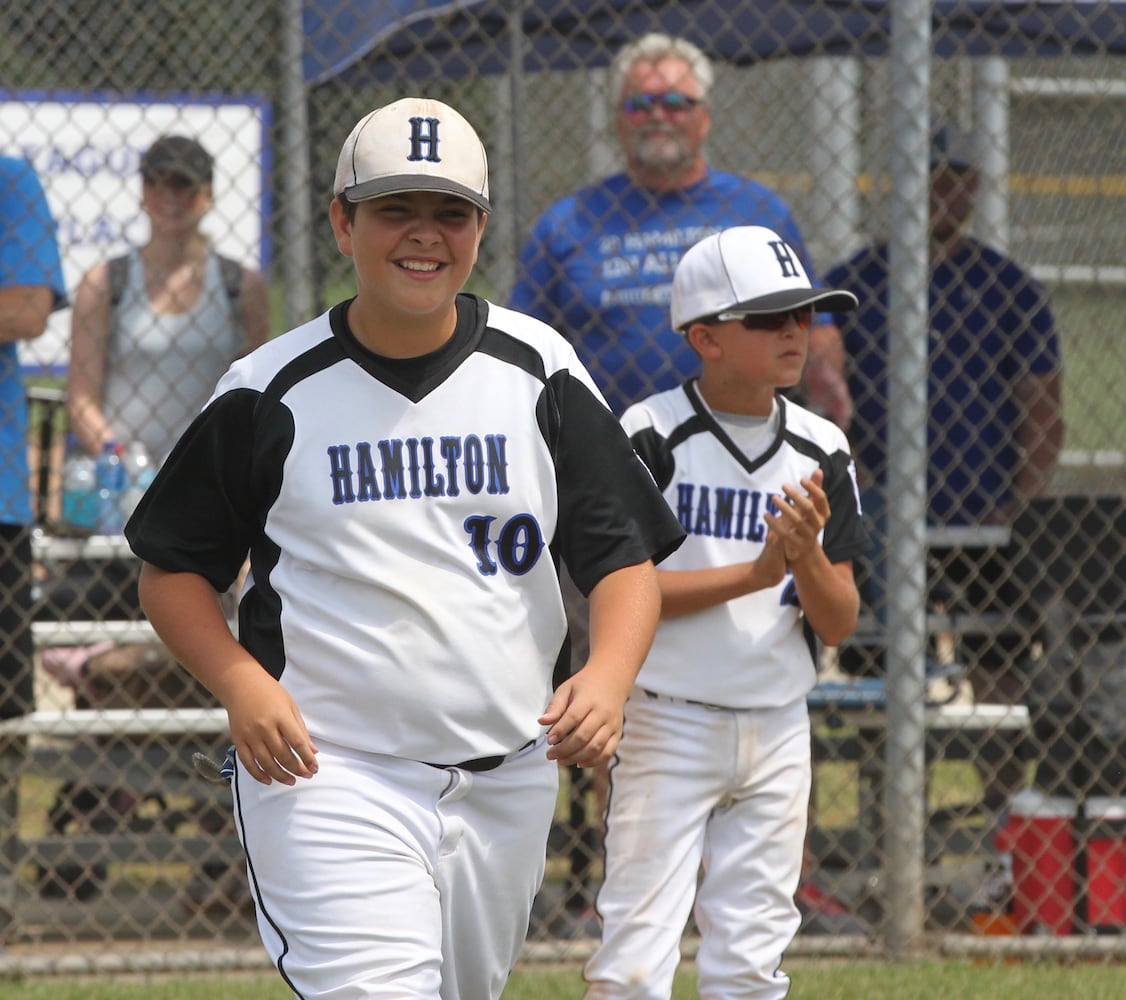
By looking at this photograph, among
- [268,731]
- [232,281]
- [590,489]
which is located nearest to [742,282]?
[590,489]

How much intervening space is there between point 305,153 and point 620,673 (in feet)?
9.07

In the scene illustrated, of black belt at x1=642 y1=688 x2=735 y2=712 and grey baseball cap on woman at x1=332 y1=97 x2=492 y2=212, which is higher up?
grey baseball cap on woman at x1=332 y1=97 x2=492 y2=212

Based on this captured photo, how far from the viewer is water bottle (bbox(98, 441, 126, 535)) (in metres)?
4.69

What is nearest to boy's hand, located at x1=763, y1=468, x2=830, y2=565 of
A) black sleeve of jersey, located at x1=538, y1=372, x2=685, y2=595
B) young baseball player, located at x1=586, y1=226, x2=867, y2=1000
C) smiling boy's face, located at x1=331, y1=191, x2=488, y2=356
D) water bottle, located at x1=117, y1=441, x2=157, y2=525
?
young baseball player, located at x1=586, y1=226, x2=867, y2=1000

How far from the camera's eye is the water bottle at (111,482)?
15.4 ft

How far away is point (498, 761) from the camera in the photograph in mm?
2357

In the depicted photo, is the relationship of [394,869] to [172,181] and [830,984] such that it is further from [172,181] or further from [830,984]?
[172,181]

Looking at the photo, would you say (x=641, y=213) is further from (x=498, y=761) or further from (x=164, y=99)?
(x=498, y=761)

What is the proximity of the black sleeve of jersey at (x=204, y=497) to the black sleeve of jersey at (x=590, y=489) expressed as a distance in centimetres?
44

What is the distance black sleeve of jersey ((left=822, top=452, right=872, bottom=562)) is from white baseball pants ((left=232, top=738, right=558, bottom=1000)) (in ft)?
3.67

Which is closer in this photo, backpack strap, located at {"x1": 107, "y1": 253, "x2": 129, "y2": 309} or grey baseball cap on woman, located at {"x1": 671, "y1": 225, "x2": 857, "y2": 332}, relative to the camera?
grey baseball cap on woman, located at {"x1": 671, "y1": 225, "x2": 857, "y2": 332}

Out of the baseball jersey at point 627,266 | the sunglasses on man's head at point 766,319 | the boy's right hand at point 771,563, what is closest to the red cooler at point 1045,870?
the baseball jersey at point 627,266

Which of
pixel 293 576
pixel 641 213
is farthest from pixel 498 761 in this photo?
pixel 641 213

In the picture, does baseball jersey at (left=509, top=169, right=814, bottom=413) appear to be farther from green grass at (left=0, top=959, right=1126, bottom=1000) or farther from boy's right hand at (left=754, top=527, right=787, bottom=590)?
green grass at (left=0, top=959, right=1126, bottom=1000)
